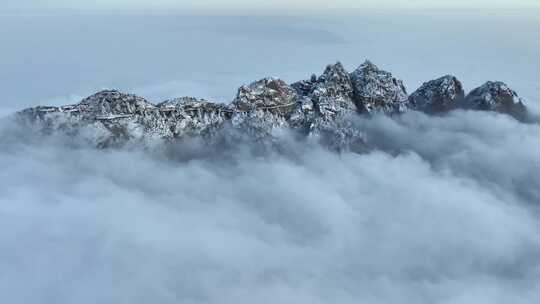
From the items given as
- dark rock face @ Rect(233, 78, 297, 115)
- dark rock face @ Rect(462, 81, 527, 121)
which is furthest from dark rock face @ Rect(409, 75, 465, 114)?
dark rock face @ Rect(233, 78, 297, 115)

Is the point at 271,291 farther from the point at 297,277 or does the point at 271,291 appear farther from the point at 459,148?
the point at 459,148

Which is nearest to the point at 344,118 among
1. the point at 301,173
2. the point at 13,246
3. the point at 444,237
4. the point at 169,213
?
the point at 301,173

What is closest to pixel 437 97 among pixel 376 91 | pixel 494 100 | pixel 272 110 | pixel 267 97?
pixel 494 100

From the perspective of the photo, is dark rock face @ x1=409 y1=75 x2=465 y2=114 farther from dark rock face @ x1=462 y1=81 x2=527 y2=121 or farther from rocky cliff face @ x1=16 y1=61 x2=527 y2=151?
dark rock face @ x1=462 y1=81 x2=527 y2=121

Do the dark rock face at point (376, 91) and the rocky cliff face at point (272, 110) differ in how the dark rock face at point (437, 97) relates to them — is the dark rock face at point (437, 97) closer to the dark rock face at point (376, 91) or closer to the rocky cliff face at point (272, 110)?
the rocky cliff face at point (272, 110)

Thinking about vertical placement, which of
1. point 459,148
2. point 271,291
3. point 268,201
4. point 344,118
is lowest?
point 271,291

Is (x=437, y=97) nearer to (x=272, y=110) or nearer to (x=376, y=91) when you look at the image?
(x=376, y=91)
